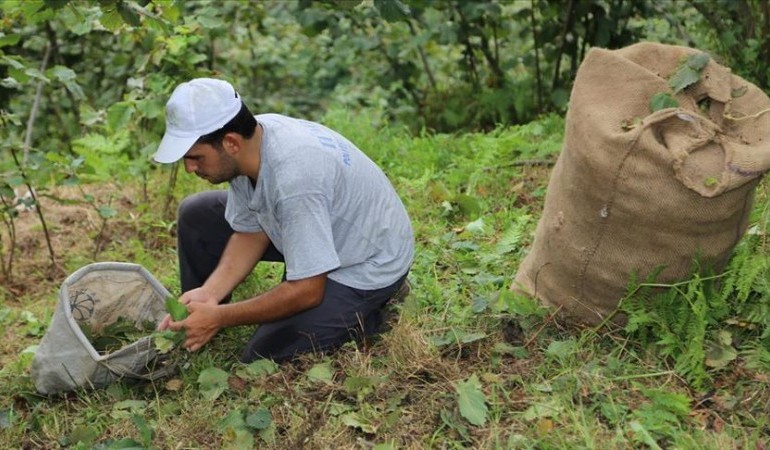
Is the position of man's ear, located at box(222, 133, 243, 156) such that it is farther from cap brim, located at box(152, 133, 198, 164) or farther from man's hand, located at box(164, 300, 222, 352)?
man's hand, located at box(164, 300, 222, 352)

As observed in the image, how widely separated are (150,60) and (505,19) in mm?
2799

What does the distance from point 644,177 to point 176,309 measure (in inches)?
65.6

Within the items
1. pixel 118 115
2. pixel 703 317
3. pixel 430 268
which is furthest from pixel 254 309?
pixel 118 115

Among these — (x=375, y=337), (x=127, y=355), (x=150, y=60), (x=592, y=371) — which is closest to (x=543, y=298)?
(x=592, y=371)

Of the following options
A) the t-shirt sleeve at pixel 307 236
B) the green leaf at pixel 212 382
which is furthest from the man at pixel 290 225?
the green leaf at pixel 212 382

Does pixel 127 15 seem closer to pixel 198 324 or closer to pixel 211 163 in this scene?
pixel 211 163

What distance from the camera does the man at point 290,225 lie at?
3074 mm

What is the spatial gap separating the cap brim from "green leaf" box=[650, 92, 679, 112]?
152cm

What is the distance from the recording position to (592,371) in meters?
2.99

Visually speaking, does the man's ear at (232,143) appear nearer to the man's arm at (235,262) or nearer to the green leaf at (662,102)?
the man's arm at (235,262)

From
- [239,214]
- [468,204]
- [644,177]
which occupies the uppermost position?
[644,177]

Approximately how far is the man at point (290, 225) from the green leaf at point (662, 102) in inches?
40.8

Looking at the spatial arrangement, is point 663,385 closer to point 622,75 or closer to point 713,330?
point 713,330

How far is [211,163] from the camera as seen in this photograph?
3131 millimetres
